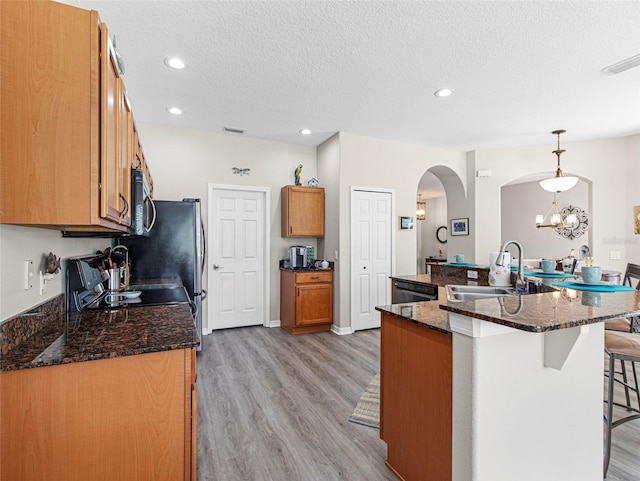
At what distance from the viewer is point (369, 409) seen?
8.25ft

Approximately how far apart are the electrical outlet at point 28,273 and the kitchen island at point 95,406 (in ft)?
0.45

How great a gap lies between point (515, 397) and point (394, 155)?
415 centimetres

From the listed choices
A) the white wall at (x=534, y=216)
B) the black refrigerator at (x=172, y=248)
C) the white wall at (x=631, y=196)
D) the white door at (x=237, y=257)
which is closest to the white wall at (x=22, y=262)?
the black refrigerator at (x=172, y=248)

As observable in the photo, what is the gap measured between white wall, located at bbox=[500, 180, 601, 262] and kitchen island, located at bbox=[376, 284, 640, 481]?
23.0 ft

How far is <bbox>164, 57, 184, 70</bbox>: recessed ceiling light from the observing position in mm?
2705

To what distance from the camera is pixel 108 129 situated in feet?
4.37

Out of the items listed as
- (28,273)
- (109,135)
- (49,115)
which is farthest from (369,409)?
(49,115)

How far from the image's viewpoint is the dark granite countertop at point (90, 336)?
48.6 inches

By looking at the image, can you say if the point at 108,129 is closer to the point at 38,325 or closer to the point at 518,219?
the point at 38,325

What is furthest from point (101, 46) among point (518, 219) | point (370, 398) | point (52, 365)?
point (518, 219)

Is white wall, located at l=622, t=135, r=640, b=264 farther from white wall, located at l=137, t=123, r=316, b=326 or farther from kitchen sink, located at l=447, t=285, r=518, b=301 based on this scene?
white wall, located at l=137, t=123, r=316, b=326

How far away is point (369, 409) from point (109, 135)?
2342 mm

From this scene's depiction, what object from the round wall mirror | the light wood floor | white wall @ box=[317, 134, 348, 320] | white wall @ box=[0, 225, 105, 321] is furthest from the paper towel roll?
the round wall mirror

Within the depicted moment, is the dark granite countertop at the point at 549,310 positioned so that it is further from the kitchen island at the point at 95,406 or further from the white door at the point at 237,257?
the white door at the point at 237,257
